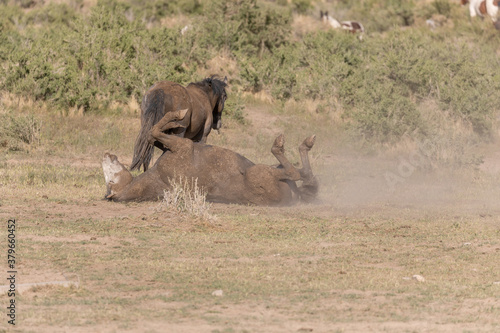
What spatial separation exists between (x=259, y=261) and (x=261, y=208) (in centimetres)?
280

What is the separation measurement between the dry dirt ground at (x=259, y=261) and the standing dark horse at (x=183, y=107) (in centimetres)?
102

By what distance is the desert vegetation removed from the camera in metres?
5.91

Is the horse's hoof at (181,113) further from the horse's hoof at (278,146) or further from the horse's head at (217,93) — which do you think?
the horse's head at (217,93)

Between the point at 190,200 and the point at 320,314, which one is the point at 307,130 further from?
the point at 320,314

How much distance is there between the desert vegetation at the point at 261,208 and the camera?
19.4 ft

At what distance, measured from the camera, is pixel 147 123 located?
11.4 metres

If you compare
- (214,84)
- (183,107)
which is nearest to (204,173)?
(183,107)

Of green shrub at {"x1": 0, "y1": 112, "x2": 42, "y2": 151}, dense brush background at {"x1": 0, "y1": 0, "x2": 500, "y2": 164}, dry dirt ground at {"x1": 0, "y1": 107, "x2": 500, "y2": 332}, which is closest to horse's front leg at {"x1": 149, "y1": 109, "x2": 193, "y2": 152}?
dry dirt ground at {"x1": 0, "y1": 107, "x2": 500, "y2": 332}

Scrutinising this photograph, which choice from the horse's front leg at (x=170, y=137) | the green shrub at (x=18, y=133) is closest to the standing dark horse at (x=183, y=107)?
the horse's front leg at (x=170, y=137)

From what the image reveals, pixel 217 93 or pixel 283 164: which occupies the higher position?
pixel 283 164

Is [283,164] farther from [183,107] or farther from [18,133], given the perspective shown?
[18,133]

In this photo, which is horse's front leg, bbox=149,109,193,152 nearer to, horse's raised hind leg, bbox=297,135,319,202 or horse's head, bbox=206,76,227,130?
horse's raised hind leg, bbox=297,135,319,202

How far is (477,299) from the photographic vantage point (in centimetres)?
612

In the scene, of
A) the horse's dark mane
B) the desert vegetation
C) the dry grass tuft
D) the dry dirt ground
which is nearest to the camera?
the dry dirt ground
